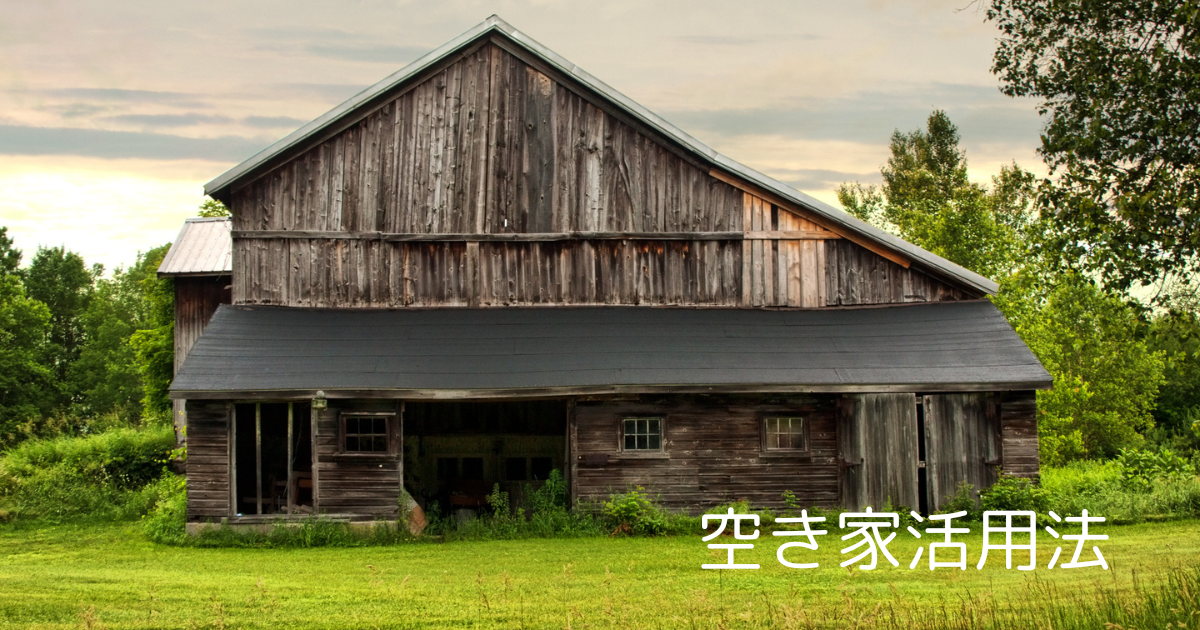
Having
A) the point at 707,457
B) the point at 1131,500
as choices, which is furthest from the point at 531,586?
the point at 1131,500

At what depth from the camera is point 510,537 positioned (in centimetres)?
1716

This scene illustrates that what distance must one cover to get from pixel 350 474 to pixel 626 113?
26.8ft

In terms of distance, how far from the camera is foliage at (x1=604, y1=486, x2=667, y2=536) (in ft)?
57.4

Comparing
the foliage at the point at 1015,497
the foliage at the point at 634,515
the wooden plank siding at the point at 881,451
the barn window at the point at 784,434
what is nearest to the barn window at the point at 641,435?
the foliage at the point at 634,515

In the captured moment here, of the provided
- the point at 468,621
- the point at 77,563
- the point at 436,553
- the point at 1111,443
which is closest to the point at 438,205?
the point at 436,553

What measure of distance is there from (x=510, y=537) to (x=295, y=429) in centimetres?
671

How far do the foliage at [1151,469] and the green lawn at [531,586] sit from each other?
3686 mm

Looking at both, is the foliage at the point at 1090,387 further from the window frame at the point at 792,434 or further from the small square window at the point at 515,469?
the small square window at the point at 515,469

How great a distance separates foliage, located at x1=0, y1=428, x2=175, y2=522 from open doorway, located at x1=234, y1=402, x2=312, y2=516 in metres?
1.61

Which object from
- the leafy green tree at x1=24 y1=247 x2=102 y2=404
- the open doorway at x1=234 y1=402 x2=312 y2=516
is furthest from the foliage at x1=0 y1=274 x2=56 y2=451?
the open doorway at x1=234 y1=402 x2=312 y2=516

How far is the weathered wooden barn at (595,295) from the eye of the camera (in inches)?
733

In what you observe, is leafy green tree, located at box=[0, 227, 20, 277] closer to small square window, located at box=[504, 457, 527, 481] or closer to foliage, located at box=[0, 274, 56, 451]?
foliage, located at box=[0, 274, 56, 451]

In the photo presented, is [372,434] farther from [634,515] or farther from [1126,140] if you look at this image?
[1126,140]

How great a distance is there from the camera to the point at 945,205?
155 ft
